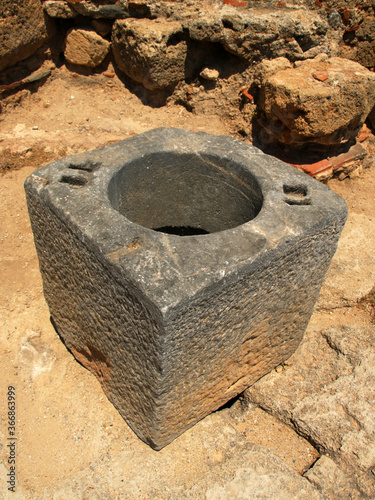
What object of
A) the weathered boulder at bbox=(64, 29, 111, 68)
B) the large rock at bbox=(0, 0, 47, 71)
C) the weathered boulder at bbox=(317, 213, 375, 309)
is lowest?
the weathered boulder at bbox=(317, 213, 375, 309)

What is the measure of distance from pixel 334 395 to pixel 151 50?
325 centimetres

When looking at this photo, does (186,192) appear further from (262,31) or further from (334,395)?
(262,31)

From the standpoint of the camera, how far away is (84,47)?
14.0 feet

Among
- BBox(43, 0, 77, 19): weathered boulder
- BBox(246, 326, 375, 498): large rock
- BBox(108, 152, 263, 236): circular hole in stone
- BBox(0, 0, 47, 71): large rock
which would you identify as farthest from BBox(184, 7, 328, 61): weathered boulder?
BBox(246, 326, 375, 498): large rock

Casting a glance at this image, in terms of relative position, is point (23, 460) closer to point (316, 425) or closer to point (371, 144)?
point (316, 425)

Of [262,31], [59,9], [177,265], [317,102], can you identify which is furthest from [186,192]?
[59,9]

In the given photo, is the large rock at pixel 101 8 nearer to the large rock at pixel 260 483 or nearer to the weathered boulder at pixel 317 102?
the weathered boulder at pixel 317 102

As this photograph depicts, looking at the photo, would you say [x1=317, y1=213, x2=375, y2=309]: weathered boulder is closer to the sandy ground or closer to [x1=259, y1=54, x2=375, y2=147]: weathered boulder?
the sandy ground

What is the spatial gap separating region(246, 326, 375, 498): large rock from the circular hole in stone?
2.94ft

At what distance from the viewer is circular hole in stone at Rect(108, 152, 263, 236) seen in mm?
2286

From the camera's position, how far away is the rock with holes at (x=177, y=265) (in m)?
1.62

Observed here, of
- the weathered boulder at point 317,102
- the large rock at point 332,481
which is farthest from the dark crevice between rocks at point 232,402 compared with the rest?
the weathered boulder at point 317,102

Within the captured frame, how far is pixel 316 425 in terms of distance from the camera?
86.7 inches

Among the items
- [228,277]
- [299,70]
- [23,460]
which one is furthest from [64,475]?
[299,70]
